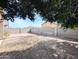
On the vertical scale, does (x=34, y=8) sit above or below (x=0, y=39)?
above

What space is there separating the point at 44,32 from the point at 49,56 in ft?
58.5

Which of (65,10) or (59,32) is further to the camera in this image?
(59,32)

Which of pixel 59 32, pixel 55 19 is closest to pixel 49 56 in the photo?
pixel 55 19

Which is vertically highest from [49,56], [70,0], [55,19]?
[70,0]

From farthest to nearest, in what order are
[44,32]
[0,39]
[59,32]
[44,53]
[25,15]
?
[44,32] → [59,32] → [0,39] → [44,53] → [25,15]

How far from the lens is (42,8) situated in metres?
5.44

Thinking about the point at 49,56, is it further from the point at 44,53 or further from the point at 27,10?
the point at 27,10

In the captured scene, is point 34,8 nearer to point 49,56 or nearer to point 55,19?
point 55,19

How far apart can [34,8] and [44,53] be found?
4947 mm

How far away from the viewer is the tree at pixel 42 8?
5230mm

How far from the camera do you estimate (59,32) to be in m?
23.0

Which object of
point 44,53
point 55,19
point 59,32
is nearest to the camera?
point 55,19

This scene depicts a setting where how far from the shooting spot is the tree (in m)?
5.23

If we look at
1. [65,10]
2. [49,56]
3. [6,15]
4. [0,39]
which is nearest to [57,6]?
[65,10]
